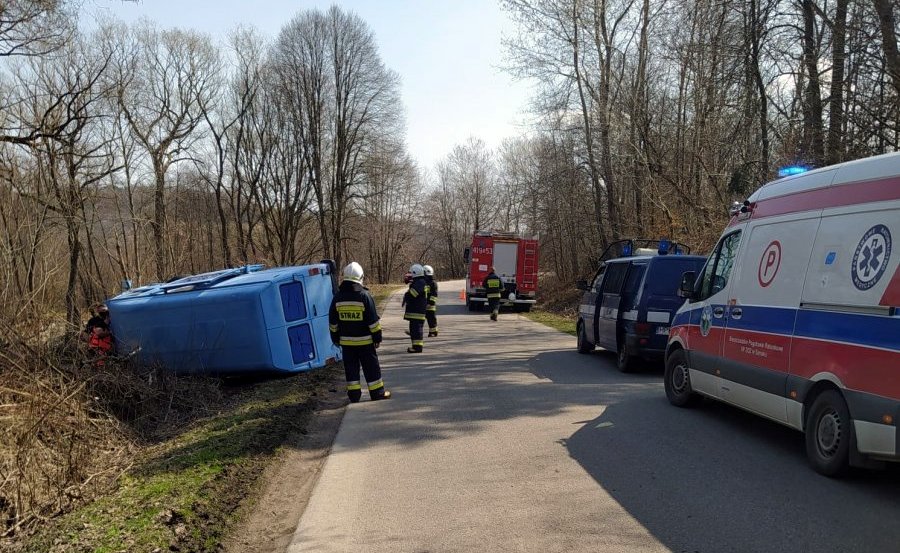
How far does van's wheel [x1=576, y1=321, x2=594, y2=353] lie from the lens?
13123mm

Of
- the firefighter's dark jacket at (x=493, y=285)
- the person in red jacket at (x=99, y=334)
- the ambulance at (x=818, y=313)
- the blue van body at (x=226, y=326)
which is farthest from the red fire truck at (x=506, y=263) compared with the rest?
the ambulance at (x=818, y=313)

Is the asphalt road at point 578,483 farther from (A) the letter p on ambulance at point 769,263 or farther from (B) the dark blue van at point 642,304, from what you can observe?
(A) the letter p on ambulance at point 769,263

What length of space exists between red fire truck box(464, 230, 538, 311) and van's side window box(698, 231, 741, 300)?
18924 millimetres

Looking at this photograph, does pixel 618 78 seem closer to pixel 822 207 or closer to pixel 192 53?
pixel 822 207

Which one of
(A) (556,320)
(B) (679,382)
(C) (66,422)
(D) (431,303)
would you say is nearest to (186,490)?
(C) (66,422)

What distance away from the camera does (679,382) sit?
8055mm

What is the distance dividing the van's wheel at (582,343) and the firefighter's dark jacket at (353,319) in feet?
18.6

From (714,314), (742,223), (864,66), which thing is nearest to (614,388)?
(714,314)

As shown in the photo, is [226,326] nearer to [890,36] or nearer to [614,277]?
[614,277]

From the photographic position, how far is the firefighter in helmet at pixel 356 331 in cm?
884

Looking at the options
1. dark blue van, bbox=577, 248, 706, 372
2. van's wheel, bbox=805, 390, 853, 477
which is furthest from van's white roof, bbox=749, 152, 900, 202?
dark blue van, bbox=577, 248, 706, 372

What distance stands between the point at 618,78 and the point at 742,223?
21670mm

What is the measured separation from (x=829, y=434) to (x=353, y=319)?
5751 mm

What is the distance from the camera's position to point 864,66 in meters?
12.4
